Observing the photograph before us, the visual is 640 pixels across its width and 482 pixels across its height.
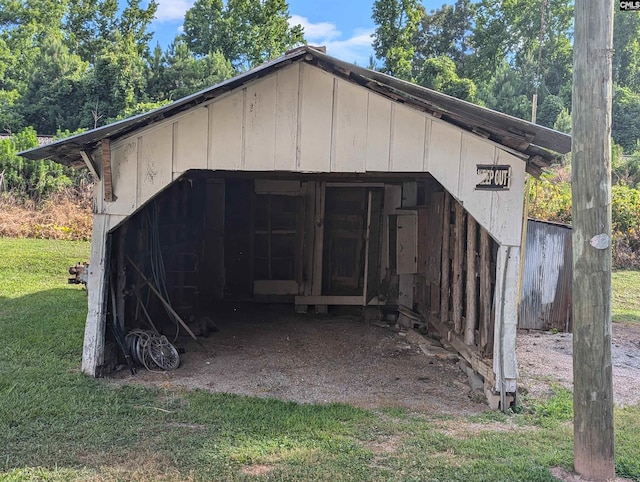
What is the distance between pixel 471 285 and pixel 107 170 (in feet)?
12.1

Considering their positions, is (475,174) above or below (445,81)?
below

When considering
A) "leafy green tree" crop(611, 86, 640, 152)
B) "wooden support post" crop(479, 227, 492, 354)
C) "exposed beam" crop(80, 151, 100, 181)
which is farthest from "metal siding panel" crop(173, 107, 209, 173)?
"leafy green tree" crop(611, 86, 640, 152)

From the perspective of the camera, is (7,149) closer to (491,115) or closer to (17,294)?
(17,294)

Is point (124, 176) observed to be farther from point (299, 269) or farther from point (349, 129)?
point (299, 269)

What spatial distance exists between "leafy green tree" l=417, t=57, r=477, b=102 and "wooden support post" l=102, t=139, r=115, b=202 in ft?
89.7

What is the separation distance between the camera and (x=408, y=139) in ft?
15.5

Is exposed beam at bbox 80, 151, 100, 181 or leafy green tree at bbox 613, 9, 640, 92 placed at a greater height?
leafy green tree at bbox 613, 9, 640, 92

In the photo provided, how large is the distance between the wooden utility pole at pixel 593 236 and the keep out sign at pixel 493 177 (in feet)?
4.53

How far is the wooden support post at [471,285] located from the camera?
17.6 ft

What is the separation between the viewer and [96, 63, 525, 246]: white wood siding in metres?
4.69

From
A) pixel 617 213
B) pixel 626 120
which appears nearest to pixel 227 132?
pixel 617 213

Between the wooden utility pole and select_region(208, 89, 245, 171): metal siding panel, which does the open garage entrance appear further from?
the wooden utility pole

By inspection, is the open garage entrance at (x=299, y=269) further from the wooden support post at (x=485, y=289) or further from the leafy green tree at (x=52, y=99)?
the leafy green tree at (x=52, y=99)

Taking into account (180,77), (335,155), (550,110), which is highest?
(180,77)
